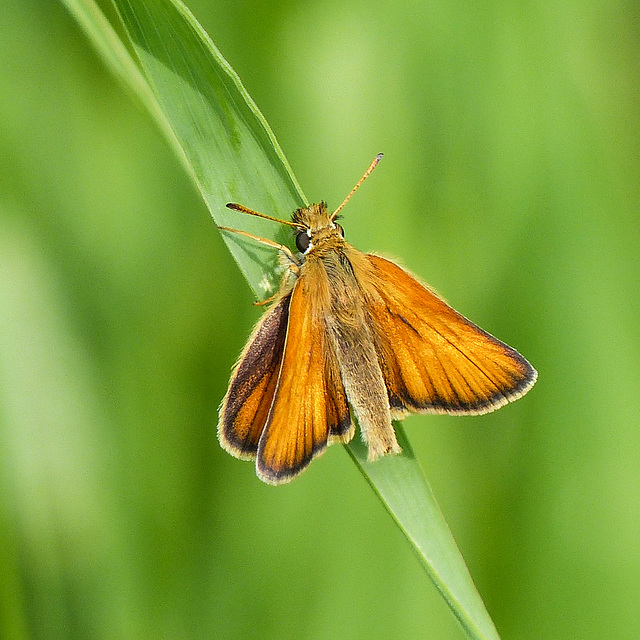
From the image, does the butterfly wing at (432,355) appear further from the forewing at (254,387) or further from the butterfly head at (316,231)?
the forewing at (254,387)

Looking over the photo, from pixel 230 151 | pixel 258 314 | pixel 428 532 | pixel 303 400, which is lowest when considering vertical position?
pixel 428 532

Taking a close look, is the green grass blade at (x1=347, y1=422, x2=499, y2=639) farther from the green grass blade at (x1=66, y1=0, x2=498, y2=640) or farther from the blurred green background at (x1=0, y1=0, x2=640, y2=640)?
the blurred green background at (x1=0, y1=0, x2=640, y2=640)

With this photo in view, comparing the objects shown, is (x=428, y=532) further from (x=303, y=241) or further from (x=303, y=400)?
(x=303, y=241)

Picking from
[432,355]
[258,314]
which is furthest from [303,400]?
[258,314]

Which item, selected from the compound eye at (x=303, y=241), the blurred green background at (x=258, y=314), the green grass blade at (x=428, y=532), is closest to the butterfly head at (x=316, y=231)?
the compound eye at (x=303, y=241)

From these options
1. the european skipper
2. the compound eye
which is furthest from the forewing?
the compound eye

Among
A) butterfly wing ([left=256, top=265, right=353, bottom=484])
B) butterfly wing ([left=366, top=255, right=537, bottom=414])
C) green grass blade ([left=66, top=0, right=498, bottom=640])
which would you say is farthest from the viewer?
butterfly wing ([left=366, top=255, right=537, bottom=414])
